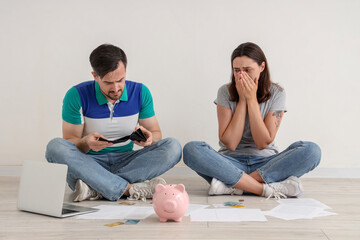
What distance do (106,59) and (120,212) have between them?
73 cm

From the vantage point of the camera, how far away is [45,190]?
1.72 metres

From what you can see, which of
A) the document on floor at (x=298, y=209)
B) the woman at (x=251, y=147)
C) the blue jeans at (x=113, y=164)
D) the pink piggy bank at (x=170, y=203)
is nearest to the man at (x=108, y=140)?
the blue jeans at (x=113, y=164)

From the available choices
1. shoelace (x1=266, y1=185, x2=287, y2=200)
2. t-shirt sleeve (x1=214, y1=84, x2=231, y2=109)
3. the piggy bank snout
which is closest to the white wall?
t-shirt sleeve (x1=214, y1=84, x2=231, y2=109)

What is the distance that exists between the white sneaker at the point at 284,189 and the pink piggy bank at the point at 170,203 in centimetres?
63

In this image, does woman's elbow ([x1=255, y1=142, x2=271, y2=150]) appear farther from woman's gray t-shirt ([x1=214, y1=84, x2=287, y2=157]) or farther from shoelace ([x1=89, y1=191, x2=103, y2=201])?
shoelace ([x1=89, y1=191, x2=103, y2=201])

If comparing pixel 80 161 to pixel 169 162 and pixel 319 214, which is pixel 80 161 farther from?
pixel 319 214

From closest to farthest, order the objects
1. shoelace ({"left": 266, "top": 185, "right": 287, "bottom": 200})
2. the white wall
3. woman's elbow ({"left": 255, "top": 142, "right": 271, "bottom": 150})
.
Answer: shoelace ({"left": 266, "top": 185, "right": 287, "bottom": 200}) → woman's elbow ({"left": 255, "top": 142, "right": 271, "bottom": 150}) → the white wall

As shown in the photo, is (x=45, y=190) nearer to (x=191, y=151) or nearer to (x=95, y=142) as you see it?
(x=95, y=142)

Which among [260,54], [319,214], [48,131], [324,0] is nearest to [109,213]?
[319,214]

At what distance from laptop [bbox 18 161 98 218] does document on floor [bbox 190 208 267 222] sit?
1.47 feet

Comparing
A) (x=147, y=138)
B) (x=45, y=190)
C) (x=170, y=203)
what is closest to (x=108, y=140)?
(x=147, y=138)

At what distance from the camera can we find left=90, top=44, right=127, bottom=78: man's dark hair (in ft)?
6.83

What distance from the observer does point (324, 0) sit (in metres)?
2.96

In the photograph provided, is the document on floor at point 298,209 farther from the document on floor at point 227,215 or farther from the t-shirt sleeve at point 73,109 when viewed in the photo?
the t-shirt sleeve at point 73,109
